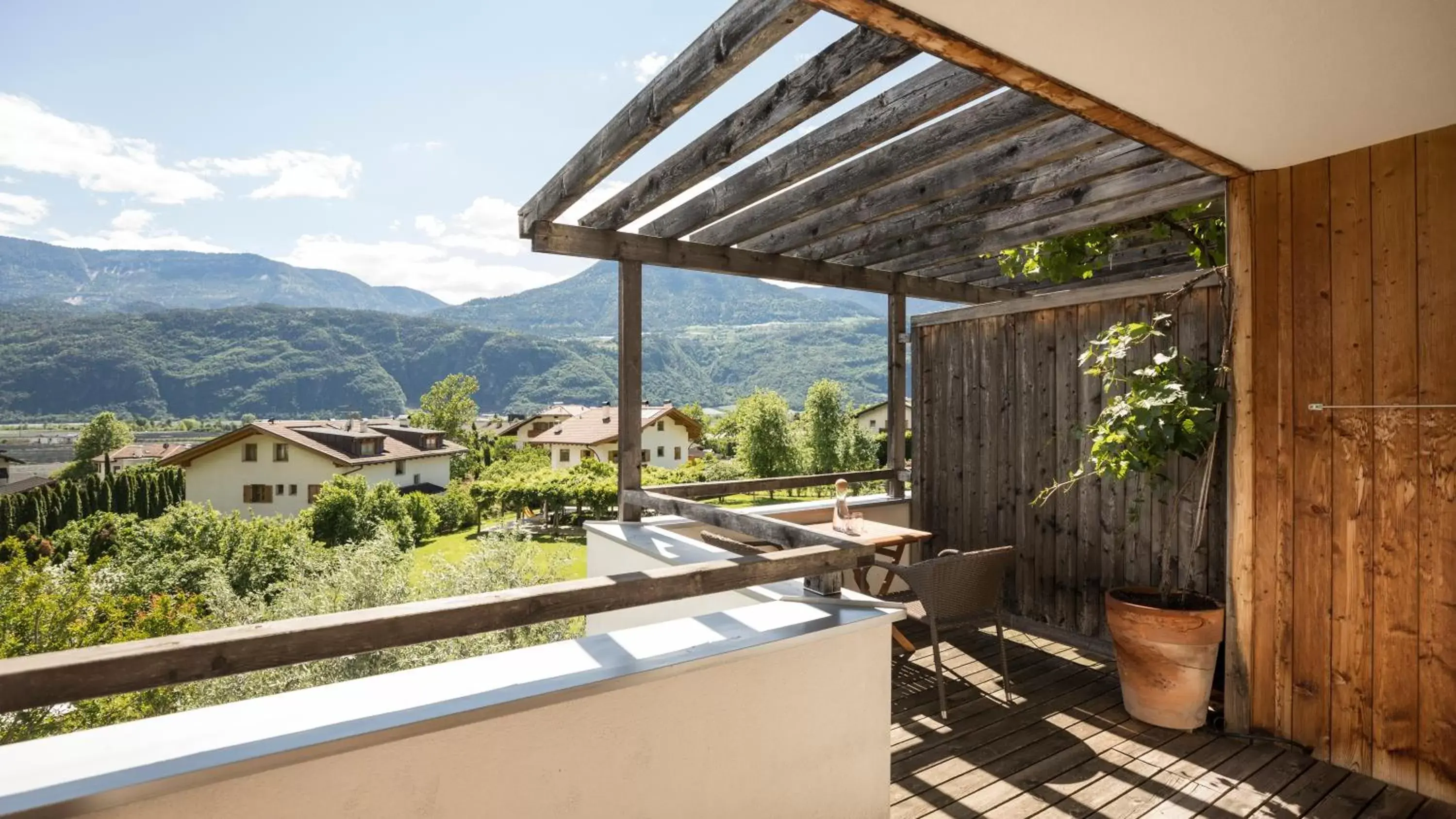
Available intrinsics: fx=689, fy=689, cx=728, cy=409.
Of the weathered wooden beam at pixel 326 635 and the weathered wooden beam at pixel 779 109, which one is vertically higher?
the weathered wooden beam at pixel 779 109

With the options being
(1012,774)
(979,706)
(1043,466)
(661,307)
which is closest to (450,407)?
(1043,466)

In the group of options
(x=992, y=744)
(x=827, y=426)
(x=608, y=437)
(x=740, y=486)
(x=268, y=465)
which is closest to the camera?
(x=992, y=744)

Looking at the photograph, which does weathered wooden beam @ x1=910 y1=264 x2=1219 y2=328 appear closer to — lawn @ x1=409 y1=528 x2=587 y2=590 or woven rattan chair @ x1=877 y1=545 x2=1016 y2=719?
woven rattan chair @ x1=877 y1=545 x2=1016 y2=719

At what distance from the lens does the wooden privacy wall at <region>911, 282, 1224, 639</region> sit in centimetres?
335

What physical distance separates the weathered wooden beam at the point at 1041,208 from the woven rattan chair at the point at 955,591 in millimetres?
1673

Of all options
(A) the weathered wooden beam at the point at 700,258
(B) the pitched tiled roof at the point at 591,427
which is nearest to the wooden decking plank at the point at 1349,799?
(A) the weathered wooden beam at the point at 700,258

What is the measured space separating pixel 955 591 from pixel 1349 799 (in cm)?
140

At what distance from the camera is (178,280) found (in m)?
169

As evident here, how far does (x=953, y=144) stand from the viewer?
255cm

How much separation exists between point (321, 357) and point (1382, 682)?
350 ft

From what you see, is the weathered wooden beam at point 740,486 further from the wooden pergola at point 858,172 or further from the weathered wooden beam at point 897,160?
the weathered wooden beam at point 897,160

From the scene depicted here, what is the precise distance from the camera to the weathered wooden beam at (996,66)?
133 centimetres

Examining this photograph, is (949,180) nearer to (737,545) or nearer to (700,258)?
(700,258)

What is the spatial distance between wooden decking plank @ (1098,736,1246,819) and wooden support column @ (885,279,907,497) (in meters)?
2.60
